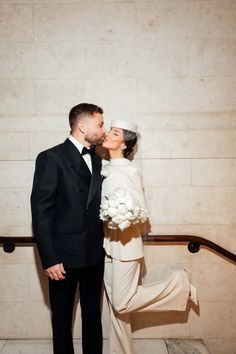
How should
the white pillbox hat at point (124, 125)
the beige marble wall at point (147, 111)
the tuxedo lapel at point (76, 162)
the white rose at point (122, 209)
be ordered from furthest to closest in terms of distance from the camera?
1. the beige marble wall at point (147, 111)
2. the white pillbox hat at point (124, 125)
3. the tuxedo lapel at point (76, 162)
4. the white rose at point (122, 209)

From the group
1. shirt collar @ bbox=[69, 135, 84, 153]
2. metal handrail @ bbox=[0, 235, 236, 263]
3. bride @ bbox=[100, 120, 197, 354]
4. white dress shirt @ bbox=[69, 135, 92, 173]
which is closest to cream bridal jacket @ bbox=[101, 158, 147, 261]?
bride @ bbox=[100, 120, 197, 354]

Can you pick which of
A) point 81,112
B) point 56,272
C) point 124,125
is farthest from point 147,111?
point 56,272

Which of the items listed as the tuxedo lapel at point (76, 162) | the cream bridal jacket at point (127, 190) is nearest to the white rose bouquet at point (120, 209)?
the cream bridal jacket at point (127, 190)

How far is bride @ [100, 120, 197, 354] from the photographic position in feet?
6.25

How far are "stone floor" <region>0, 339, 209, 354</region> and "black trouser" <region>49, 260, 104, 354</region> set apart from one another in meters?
0.34

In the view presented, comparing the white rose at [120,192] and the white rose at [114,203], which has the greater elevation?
the white rose at [120,192]

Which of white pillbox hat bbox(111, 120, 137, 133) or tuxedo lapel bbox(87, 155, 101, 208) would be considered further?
white pillbox hat bbox(111, 120, 137, 133)

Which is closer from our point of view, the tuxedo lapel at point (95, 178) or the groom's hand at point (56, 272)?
the groom's hand at point (56, 272)

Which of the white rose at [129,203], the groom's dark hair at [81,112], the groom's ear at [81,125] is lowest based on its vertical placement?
the white rose at [129,203]

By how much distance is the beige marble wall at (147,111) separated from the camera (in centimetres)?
221

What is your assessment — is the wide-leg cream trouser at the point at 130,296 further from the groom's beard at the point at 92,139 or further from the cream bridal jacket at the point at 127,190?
the groom's beard at the point at 92,139

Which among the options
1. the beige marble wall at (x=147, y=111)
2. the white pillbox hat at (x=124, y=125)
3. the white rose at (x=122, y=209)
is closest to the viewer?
the white rose at (x=122, y=209)

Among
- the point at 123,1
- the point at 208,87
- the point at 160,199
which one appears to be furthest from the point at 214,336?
the point at 123,1

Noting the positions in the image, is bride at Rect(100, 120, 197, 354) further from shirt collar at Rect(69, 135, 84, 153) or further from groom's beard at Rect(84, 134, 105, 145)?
shirt collar at Rect(69, 135, 84, 153)
